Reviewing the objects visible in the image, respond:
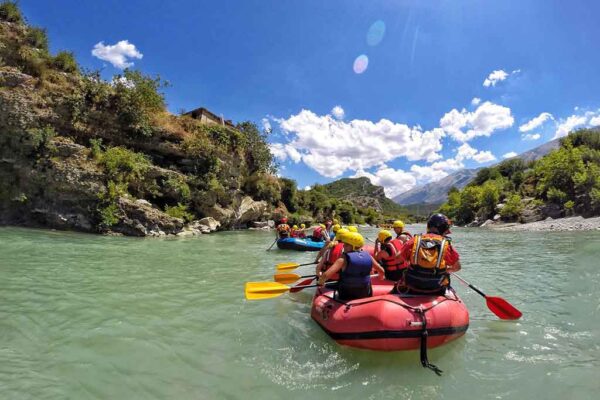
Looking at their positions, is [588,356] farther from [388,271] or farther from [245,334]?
[245,334]

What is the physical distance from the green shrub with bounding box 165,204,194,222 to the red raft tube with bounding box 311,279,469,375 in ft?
63.5

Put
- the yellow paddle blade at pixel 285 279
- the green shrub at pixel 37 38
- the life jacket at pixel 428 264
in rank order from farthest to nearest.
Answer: the green shrub at pixel 37 38 < the yellow paddle blade at pixel 285 279 < the life jacket at pixel 428 264

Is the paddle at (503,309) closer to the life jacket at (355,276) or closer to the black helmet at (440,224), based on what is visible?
the black helmet at (440,224)

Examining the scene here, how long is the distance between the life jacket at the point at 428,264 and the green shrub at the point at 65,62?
26.2m

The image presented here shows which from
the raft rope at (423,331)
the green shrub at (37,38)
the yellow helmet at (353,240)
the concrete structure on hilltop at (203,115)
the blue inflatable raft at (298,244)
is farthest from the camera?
the concrete structure on hilltop at (203,115)

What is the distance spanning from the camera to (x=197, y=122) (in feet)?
90.3

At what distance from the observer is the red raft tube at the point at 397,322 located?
175 inches

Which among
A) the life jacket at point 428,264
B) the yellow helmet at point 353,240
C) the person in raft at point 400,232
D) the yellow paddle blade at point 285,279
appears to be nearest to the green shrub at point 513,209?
the person in raft at point 400,232

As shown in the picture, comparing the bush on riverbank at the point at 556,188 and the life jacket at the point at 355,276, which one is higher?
the bush on riverbank at the point at 556,188

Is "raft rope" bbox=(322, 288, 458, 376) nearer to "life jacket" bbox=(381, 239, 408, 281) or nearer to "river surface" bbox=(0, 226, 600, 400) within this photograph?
"river surface" bbox=(0, 226, 600, 400)

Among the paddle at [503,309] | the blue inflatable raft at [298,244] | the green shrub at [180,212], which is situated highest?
the green shrub at [180,212]

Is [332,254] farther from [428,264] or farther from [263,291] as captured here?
[428,264]

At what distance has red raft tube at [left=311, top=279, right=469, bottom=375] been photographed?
4.43 m

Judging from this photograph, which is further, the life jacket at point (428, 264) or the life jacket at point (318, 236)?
the life jacket at point (318, 236)
